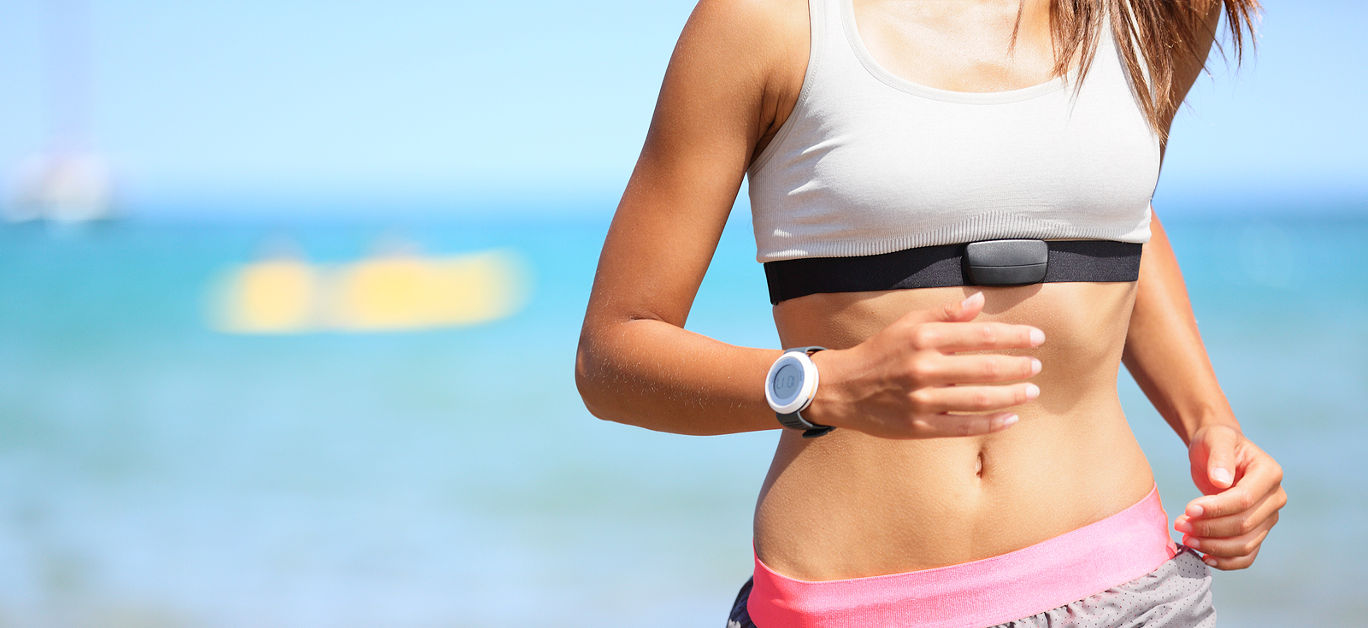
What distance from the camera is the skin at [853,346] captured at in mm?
1306

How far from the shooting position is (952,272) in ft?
4.37

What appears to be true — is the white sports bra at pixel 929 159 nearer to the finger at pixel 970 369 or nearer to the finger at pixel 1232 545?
the finger at pixel 970 369

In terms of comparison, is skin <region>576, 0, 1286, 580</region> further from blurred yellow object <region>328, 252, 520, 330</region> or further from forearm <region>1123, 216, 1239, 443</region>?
blurred yellow object <region>328, 252, 520, 330</region>

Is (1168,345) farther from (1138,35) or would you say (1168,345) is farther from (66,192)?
(66,192)

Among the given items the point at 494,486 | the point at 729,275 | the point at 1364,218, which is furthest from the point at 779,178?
the point at 1364,218

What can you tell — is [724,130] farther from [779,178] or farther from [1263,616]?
[1263,616]

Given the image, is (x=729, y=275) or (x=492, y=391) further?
(x=729, y=275)

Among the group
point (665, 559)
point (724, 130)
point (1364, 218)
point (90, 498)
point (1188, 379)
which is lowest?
point (1364, 218)

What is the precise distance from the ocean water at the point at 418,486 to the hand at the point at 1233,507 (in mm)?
3920

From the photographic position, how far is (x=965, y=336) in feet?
Answer: 3.43

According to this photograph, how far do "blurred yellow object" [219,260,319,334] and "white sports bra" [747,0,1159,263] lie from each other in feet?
59.0

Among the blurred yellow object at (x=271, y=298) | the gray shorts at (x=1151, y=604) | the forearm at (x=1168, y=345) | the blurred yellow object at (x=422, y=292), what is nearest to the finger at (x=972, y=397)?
the gray shorts at (x=1151, y=604)

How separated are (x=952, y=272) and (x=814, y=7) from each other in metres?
0.36

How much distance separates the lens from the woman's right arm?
1.24 meters
